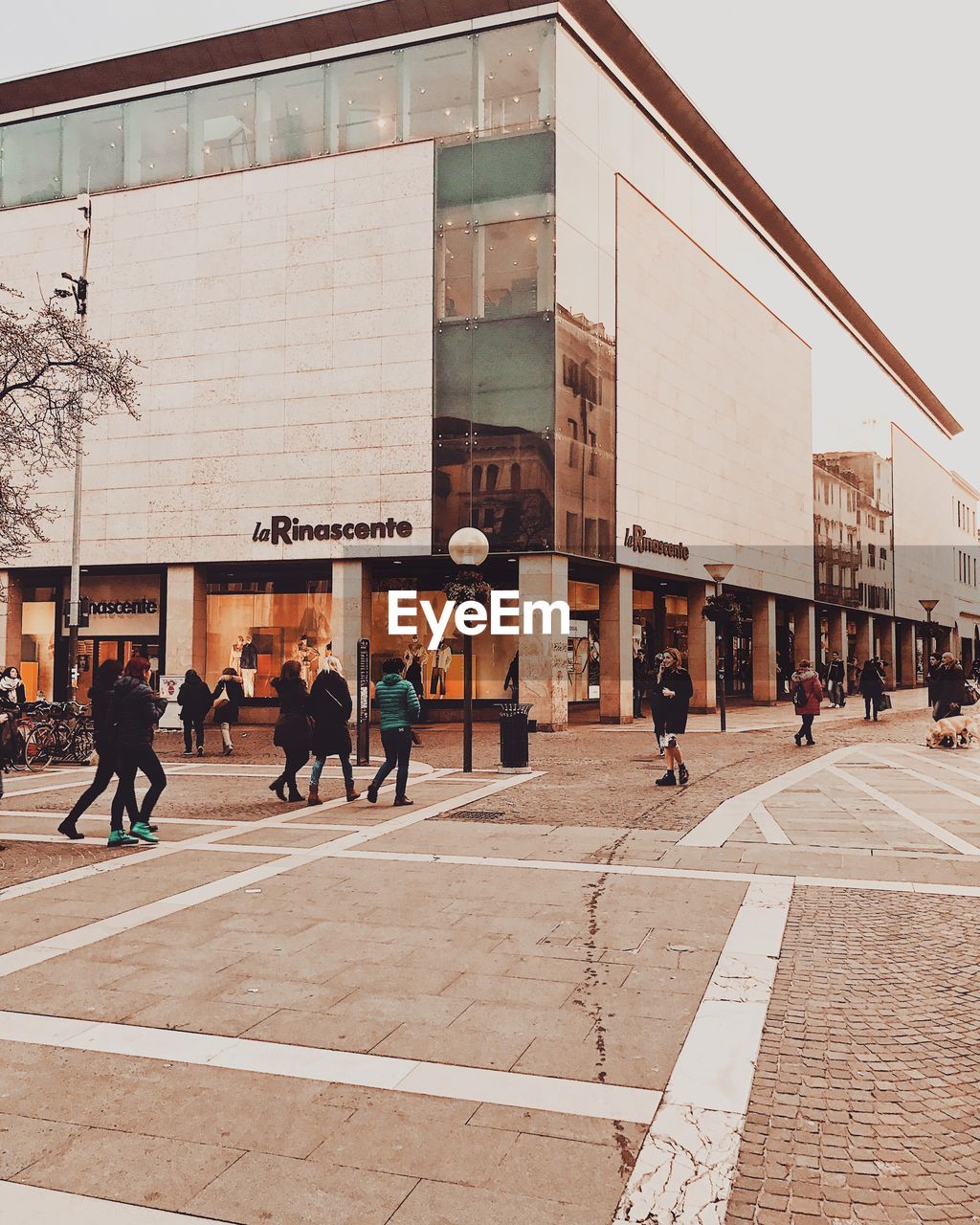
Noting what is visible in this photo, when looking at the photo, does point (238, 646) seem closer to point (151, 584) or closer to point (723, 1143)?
point (151, 584)

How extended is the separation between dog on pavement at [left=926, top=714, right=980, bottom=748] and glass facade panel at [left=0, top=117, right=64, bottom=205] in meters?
31.0

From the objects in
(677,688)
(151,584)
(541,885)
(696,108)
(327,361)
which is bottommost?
(541,885)

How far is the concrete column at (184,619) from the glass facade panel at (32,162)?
1365 centimetres

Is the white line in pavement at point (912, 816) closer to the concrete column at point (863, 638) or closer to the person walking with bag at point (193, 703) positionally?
the person walking with bag at point (193, 703)

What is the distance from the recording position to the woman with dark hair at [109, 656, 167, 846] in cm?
1027

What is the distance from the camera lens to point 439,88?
28.9 m

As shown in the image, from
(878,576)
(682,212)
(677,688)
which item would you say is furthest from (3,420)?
(878,576)

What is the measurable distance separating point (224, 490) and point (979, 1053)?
28.2m

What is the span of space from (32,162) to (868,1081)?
124 ft

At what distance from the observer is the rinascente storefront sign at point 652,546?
3056cm

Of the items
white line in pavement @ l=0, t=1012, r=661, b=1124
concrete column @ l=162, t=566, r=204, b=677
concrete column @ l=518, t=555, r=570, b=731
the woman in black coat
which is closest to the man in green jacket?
the woman in black coat

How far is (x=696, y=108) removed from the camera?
114 feet

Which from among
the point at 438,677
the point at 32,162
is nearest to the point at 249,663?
the point at 438,677

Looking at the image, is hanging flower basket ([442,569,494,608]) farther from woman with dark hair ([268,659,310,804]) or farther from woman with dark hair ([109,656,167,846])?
woman with dark hair ([109,656,167,846])
